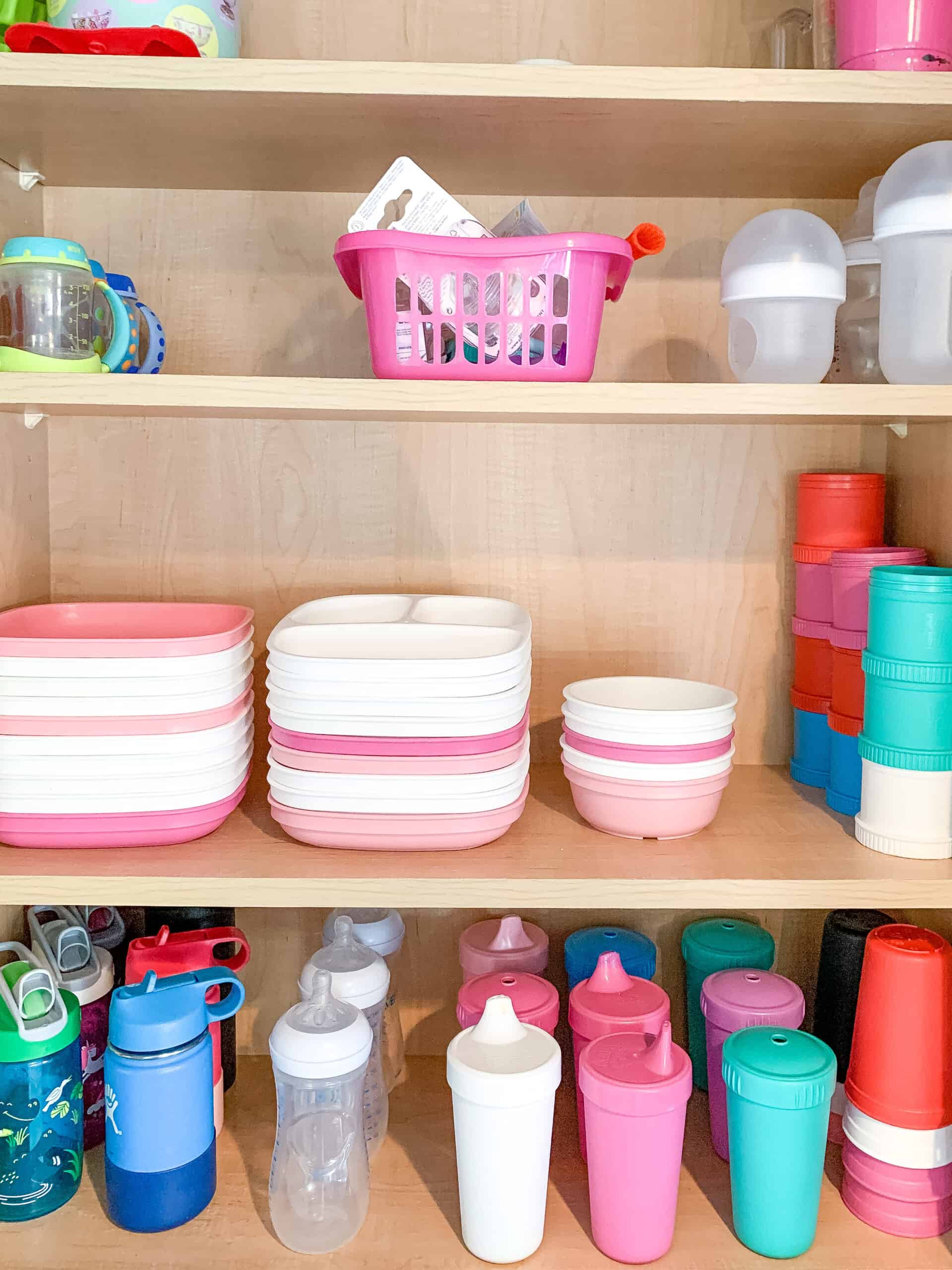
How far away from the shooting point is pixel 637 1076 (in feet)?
3.34

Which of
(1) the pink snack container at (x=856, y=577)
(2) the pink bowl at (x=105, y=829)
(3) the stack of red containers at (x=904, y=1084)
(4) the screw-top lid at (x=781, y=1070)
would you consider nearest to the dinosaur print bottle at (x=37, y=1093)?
(2) the pink bowl at (x=105, y=829)

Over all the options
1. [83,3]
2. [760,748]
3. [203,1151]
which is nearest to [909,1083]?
[760,748]

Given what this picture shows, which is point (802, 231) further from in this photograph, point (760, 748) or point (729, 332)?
point (760, 748)

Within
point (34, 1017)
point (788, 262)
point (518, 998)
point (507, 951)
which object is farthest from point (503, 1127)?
point (788, 262)

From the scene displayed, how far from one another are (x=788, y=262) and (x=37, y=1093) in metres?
1.12

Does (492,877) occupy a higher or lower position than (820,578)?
lower

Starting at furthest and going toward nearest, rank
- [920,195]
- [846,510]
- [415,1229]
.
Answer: [846,510], [415,1229], [920,195]

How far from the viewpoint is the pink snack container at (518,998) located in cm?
114

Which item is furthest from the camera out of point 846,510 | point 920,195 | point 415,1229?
point 846,510

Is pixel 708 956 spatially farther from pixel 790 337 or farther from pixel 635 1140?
pixel 790 337

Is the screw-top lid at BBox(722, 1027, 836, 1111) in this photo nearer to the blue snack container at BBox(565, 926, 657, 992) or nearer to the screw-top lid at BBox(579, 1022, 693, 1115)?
the screw-top lid at BBox(579, 1022, 693, 1115)

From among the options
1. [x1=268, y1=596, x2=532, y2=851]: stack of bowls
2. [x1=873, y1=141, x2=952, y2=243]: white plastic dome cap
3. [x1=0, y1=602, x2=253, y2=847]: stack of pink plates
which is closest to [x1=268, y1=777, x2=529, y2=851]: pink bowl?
[x1=268, y1=596, x2=532, y2=851]: stack of bowls

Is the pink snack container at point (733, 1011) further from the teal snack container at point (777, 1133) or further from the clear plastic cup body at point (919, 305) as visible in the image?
the clear plastic cup body at point (919, 305)

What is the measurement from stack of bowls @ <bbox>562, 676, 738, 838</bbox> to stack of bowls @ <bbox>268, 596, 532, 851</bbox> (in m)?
0.08
